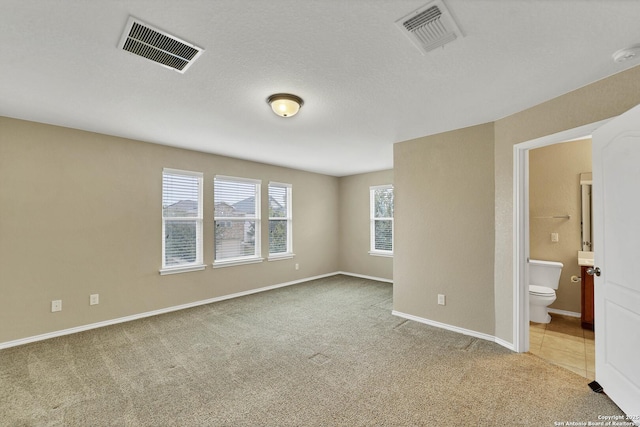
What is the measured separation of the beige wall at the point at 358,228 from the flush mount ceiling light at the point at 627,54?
4239 millimetres

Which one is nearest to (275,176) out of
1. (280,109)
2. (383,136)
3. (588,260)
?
(383,136)

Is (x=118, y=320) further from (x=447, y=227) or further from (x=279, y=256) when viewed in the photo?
(x=447, y=227)

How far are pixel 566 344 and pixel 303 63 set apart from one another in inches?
154

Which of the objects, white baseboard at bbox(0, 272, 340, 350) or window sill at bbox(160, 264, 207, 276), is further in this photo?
window sill at bbox(160, 264, 207, 276)

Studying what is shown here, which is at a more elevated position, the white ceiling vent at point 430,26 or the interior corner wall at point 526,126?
the white ceiling vent at point 430,26

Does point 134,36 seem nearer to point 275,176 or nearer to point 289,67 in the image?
point 289,67

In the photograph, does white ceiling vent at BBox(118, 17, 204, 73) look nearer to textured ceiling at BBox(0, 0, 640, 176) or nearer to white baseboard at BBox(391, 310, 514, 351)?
textured ceiling at BBox(0, 0, 640, 176)

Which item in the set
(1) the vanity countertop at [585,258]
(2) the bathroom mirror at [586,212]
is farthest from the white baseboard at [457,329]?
(2) the bathroom mirror at [586,212]

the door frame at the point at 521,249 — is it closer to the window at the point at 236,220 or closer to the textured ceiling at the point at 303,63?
the textured ceiling at the point at 303,63

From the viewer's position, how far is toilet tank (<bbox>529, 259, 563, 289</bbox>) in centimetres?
377

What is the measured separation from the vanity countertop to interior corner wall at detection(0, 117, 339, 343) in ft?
16.8

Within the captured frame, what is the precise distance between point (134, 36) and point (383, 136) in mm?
2870

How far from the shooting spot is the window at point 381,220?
6234 millimetres

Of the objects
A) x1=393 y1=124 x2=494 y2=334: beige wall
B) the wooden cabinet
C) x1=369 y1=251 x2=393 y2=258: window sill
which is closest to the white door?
x1=393 y1=124 x2=494 y2=334: beige wall
